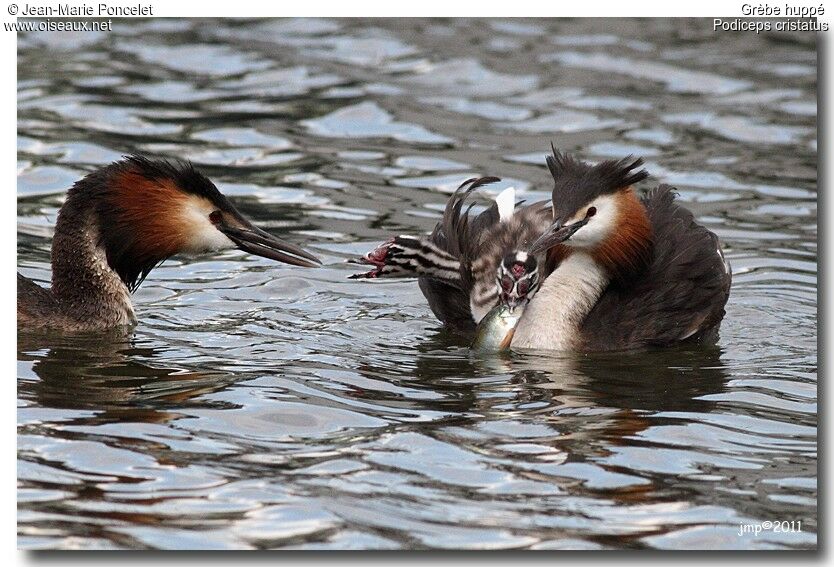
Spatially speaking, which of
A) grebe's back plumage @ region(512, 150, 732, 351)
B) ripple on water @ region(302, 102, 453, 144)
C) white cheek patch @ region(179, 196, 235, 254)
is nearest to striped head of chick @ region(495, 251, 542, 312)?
grebe's back plumage @ region(512, 150, 732, 351)

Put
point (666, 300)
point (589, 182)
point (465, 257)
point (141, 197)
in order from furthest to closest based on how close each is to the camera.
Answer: point (465, 257), point (666, 300), point (589, 182), point (141, 197)

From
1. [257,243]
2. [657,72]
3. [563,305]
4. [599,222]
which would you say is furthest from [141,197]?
[657,72]

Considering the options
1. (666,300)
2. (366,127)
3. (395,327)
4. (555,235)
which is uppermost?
(366,127)

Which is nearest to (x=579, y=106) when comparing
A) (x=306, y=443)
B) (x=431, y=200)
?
(x=431, y=200)

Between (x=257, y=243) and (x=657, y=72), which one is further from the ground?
(x=657, y=72)

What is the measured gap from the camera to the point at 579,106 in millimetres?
13773

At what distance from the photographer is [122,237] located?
8117mm

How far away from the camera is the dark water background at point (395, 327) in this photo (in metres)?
5.79

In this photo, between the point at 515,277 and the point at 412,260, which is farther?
the point at 412,260

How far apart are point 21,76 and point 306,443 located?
8576 mm

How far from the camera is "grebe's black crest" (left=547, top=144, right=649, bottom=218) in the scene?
8.14 meters

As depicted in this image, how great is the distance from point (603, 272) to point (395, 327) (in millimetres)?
1256

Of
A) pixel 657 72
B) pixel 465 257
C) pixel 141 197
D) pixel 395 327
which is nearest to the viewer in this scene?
pixel 141 197

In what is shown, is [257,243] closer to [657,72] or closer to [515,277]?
[515,277]
